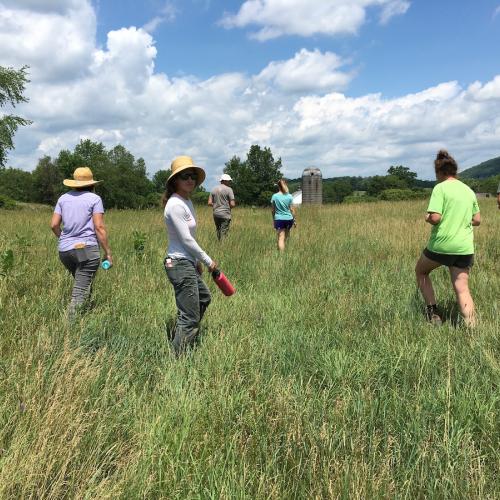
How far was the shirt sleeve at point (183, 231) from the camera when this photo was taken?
10.9 ft

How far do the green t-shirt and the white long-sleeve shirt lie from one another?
91.7 inches

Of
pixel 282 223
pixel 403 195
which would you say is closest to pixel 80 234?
pixel 282 223

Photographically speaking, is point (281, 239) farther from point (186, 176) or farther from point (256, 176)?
point (256, 176)

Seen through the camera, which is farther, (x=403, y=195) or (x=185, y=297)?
(x=403, y=195)

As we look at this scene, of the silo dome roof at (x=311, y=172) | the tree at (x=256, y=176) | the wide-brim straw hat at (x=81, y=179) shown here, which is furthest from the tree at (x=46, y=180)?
the wide-brim straw hat at (x=81, y=179)

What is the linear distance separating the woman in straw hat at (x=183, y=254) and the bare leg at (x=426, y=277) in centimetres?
229

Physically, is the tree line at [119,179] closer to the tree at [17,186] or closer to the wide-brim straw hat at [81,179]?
the tree at [17,186]

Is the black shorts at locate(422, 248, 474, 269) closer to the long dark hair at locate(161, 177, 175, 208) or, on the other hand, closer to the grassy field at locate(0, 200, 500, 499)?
the grassy field at locate(0, 200, 500, 499)

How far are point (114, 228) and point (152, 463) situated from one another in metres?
9.11

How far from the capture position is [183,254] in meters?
3.45

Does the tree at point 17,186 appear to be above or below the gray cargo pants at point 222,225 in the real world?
above

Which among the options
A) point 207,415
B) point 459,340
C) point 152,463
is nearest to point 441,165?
point 459,340

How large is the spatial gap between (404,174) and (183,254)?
12080 centimetres

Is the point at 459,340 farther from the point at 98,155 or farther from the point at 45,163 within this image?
the point at 45,163
